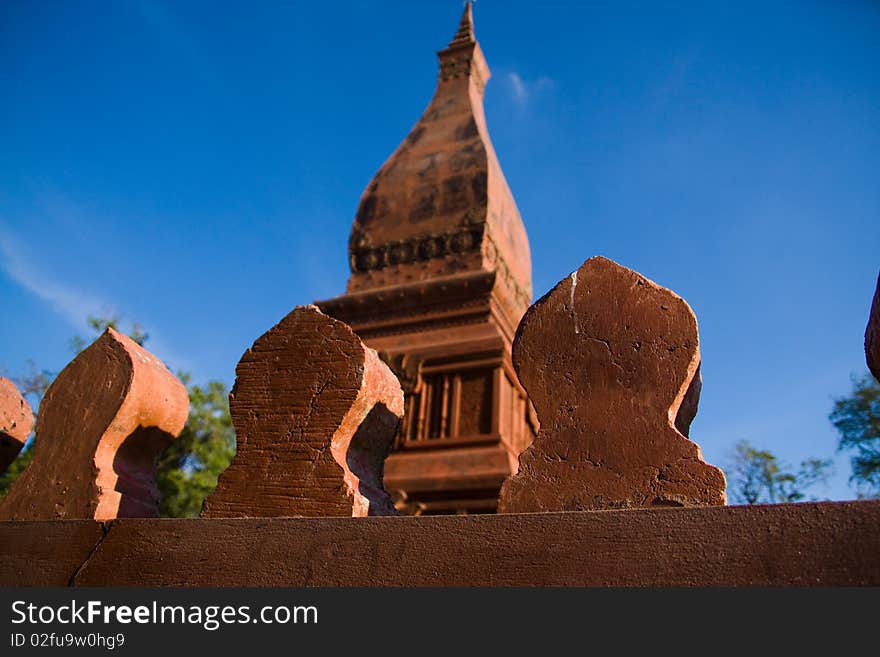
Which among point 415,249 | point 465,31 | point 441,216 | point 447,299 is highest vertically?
point 465,31

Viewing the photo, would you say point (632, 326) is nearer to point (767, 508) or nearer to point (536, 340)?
point (536, 340)

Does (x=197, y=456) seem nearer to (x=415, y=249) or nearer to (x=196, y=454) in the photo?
(x=196, y=454)

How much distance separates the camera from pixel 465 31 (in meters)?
15.0

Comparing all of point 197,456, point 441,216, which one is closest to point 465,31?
point 441,216

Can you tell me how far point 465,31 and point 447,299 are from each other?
7.51 metres

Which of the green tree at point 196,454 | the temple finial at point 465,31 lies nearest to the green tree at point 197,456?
the green tree at point 196,454

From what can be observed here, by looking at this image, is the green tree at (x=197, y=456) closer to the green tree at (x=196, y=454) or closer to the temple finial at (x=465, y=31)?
the green tree at (x=196, y=454)

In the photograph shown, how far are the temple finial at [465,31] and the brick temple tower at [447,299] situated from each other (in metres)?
1.08

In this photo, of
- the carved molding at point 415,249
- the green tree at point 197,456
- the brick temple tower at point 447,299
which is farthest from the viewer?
the green tree at point 197,456

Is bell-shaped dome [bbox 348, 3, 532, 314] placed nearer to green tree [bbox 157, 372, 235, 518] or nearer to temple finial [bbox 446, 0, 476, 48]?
temple finial [bbox 446, 0, 476, 48]

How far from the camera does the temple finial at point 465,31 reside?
576 inches

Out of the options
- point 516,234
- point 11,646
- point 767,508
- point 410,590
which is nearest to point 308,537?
point 410,590

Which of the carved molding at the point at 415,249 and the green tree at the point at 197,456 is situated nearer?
the carved molding at the point at 415,249

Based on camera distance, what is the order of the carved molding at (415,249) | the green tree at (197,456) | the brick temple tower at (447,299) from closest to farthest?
1. the brick temple tower at (447,299)
2. the carved molding at (415,249)
3. the green tree at (197,456)
